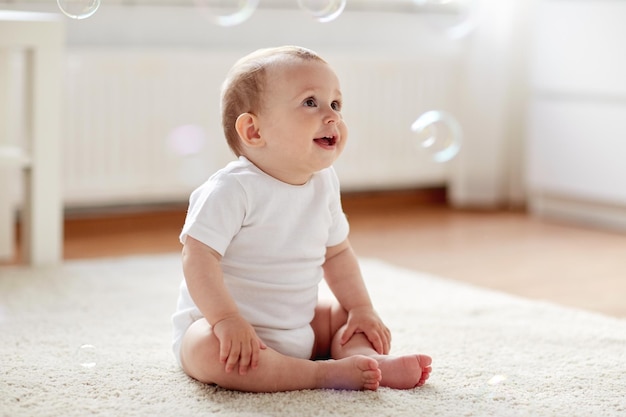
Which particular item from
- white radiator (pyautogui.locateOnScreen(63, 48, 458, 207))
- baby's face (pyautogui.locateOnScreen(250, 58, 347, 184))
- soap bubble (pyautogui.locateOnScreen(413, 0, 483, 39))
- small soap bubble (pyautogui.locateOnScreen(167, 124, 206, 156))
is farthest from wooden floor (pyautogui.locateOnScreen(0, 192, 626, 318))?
baby's face (pyautogui.locateOnScreen(250, 58, 347, 184))

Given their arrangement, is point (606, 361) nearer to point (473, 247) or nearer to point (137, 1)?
point (473, 247)

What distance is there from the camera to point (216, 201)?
1287mm

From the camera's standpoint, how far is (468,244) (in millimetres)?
2689

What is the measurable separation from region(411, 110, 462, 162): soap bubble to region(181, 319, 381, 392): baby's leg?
0.91 m

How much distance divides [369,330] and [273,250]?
170 mm

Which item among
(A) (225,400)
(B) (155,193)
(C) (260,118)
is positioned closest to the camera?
(A) (225,400)

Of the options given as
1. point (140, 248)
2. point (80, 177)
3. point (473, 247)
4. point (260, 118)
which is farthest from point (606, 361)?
point (80, 177)

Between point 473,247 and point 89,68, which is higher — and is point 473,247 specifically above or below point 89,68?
below

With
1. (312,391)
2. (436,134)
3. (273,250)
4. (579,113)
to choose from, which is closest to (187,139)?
(436,134)

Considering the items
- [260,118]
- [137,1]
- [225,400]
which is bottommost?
[225,400]

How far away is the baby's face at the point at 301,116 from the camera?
1.30 metres

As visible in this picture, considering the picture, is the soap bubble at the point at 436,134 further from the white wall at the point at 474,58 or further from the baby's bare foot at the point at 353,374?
the baby's bare foot at the point at 353,374

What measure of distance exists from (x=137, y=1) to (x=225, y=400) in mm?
1862

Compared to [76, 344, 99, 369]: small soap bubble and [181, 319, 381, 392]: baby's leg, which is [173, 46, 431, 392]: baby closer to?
[181, 319, 381, 392]: baby's leg
